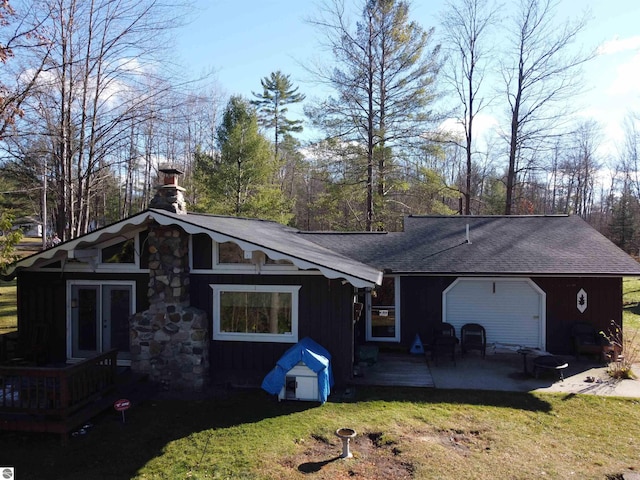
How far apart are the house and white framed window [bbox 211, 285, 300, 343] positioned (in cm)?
2

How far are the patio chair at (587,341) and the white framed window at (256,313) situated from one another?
21.7ft

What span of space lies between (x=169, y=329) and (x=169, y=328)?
0.02 metres

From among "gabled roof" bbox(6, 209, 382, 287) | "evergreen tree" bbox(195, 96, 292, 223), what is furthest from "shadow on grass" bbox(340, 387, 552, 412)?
"evergreen tree" bbox(195, 96, 292, 223)

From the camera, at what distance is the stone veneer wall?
25.1 ft

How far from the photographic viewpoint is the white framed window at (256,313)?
7.92 meters

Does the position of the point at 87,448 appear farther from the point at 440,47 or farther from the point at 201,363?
the point at 440,47

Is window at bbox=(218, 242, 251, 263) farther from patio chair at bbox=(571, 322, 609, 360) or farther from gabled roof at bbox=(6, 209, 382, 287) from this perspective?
patio chair at bbox=(571, 322, 609, 360)

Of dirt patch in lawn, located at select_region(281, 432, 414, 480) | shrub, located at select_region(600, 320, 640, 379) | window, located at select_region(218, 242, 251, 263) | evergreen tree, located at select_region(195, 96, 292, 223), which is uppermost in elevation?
evergreen tree, located at select_region(195, 96, 292, 223)

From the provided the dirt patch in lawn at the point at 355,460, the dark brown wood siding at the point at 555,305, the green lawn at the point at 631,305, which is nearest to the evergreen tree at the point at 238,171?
the dark brown wood siding at the point at 555,305

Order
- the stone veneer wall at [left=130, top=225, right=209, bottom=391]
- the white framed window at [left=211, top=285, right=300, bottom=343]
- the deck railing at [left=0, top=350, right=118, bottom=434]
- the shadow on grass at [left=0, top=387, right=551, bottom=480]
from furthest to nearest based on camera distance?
the white framed window at [left=211, top=285, right=300, bottom=343], the stone veneer wall at [left=130, top=225, right=209, bottom=391], the deck railing at [left=0, top=350, right=118, bottom=434], the shadow on grass at [left=0, top=387, right=551, bottom=480]

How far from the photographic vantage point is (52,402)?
243 inches

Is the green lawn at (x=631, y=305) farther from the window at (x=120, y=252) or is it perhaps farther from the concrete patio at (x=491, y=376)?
the window at (x=120, y=252)

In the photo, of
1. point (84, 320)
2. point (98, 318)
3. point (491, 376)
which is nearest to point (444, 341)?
point (491, 376)

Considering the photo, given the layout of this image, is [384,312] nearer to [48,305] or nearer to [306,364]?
[306,364]
